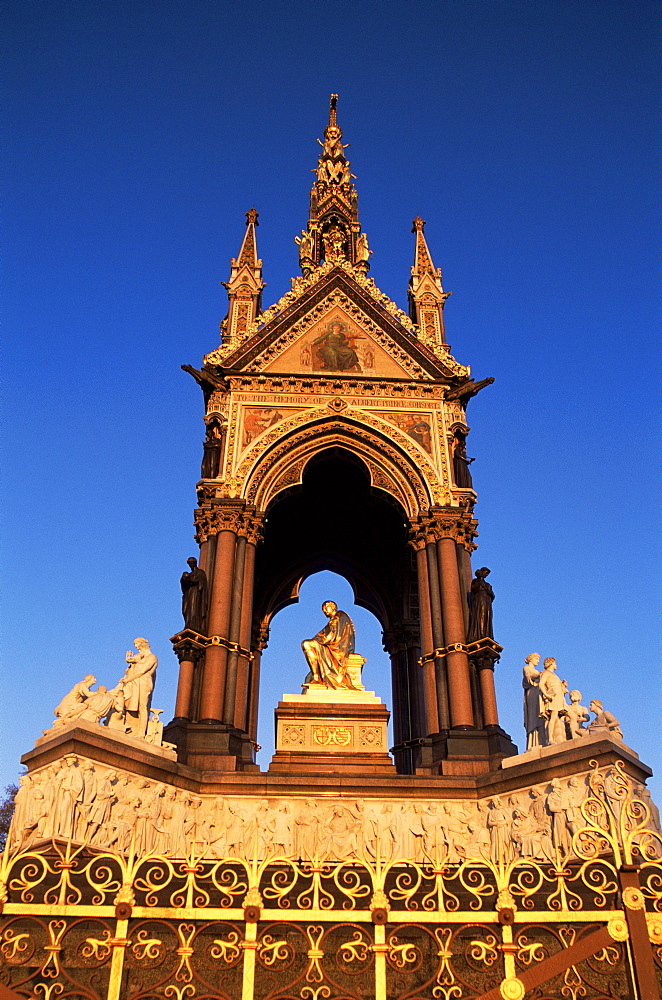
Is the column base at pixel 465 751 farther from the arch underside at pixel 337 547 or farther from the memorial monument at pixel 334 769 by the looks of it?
the arch underside at pixel 337 547

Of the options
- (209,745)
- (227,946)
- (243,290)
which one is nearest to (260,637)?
(209,745)

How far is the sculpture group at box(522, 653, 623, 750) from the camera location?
53.4ft

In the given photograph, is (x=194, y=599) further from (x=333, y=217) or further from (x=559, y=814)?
(x=333, y=217)

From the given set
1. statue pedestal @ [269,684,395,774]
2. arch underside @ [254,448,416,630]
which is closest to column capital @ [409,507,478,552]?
statue pedestal @ [269,684,395,774]

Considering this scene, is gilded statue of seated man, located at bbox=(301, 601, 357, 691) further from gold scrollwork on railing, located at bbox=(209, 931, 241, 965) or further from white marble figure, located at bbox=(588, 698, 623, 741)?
gold scrollwork on railing, located at bbox=(209, 931, 241, 965)

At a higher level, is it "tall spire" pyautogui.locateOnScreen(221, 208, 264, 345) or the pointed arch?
"tall spire" pyautogui.locateOnScreen(221, 208, 264, 345)

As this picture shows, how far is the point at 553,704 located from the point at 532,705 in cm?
68

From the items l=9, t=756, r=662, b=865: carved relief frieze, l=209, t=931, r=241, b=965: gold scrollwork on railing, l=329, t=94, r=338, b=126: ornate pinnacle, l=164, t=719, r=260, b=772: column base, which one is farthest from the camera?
l=329, t=94, r=338, b=126: ornate pinnacle

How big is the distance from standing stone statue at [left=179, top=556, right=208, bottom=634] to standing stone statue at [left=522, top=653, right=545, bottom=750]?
7.44m

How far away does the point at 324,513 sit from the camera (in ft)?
93.8

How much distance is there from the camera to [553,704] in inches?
672

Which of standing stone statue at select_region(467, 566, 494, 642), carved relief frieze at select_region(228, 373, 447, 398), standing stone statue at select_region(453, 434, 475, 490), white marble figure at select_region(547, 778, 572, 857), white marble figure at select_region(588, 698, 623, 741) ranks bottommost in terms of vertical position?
white marble figure at select_region(547, 778, 572, 857)

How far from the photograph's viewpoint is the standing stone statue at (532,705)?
1736cm

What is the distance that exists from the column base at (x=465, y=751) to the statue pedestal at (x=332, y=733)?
47.2 inches
